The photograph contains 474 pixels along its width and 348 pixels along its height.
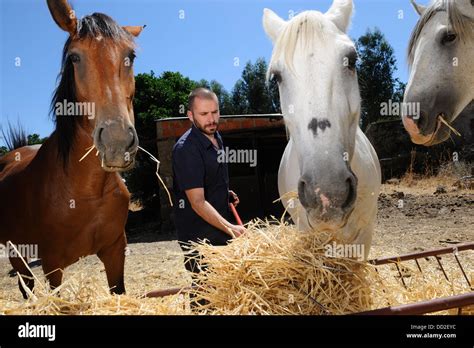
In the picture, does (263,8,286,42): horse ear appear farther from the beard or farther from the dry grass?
the dry grass

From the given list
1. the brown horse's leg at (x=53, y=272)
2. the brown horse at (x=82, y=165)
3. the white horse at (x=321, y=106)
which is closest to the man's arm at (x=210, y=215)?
the brown horse at (x=82, y=165)

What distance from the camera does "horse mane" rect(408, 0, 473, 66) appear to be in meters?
2.26

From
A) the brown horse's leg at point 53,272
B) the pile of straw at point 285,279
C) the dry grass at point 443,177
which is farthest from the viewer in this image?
the dry grass at point 443,177

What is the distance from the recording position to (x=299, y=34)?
6.18ft

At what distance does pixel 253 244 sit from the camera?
198 centimetres

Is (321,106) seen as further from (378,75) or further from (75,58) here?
(378,75)

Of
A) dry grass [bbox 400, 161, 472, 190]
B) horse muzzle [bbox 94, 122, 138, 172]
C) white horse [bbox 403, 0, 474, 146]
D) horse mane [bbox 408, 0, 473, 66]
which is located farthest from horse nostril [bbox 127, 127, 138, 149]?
dry grass [bbox 400, 161, 472, 190]

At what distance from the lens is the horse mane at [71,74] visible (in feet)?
8.13

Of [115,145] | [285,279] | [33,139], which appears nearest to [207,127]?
[115,145]

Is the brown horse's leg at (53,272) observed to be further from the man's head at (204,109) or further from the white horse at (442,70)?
the white horse at (442,70)

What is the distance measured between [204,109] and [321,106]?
941mm

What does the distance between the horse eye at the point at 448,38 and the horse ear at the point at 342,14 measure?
0.59m
